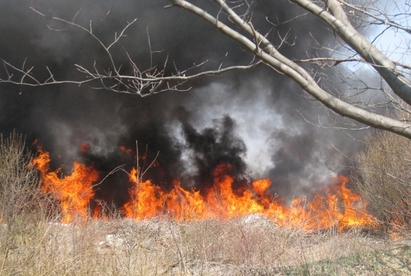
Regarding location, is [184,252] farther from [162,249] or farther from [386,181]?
[386,181]

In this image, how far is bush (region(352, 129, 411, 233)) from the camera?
12.1m

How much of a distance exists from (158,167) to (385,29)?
60.6 feet

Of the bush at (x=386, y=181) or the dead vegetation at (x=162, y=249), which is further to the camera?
the bush at (x=386, y=181)

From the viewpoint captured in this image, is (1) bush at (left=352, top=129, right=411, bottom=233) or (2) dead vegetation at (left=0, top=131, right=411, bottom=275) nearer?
(2) dead vegetation at (left=0, top=131, right=411, bottom=275)

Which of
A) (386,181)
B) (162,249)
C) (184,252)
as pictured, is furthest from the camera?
(386,181)

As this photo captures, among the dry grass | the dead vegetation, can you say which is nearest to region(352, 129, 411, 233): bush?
the dead vegetation

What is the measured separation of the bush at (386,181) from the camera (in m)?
12.1

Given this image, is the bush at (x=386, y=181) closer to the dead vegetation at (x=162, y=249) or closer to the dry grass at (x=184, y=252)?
the dead vegetation at (x=162, y=249)

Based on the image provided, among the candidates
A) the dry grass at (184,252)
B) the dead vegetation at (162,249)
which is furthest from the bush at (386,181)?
the dry grass at (184,252)

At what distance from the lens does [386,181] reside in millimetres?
13180

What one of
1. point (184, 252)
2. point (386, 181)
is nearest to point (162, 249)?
point (184, 252)

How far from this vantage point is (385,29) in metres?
4.00

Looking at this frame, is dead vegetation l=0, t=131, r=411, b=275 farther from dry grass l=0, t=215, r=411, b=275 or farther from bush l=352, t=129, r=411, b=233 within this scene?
bush l=352, t=129, r=411, b=233

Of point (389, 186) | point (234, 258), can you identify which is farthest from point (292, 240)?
point (389, 186)
